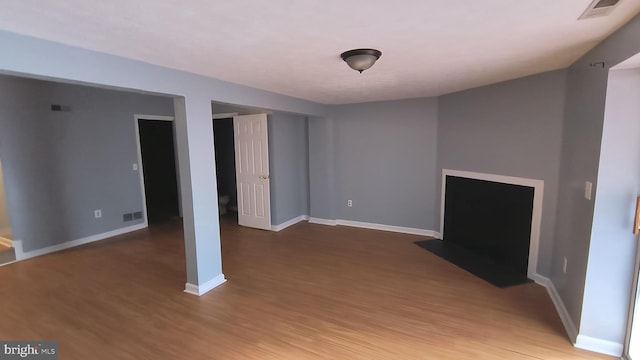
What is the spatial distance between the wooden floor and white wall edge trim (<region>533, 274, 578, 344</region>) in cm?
6

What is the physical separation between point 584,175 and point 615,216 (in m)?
0.38

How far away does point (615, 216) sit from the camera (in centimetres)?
198

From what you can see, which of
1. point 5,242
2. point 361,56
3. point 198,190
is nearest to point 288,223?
point 198,190

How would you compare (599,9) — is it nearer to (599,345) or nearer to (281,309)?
(599,345)

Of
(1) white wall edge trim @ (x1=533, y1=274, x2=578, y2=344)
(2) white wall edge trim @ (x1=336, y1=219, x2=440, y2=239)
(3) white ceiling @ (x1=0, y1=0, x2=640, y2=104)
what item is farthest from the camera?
(2) white wall edge trim @ (x1=336, y1=219, x2=440, y2=239)

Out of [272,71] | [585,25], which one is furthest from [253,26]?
[585,25]

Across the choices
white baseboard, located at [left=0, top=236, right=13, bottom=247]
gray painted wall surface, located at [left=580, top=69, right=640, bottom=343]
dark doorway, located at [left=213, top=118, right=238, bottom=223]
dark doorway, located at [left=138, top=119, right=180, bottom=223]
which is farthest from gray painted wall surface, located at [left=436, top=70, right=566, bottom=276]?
white baseboard, located at [left=0, top=236, right=13, bottom=247]

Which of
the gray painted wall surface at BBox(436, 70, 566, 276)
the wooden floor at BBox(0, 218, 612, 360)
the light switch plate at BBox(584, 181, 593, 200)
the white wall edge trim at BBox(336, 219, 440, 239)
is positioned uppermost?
the gray painted wall surface at BBox(436, 70, 566, 276)

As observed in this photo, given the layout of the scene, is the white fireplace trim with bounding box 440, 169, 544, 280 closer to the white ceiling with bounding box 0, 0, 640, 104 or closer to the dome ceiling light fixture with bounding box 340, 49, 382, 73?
the white ceiling with bounding box 0, 0, 640, 104

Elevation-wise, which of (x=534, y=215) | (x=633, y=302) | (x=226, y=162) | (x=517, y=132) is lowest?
(x=633, y=302)

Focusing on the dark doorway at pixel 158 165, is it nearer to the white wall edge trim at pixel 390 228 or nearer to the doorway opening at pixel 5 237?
the doorway opening at pixel 5 237

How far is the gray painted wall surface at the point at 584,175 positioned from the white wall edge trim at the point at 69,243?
5.93m

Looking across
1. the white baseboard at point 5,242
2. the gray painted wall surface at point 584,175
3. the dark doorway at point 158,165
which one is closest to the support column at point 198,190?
the gray painted wall surface at point 584,175

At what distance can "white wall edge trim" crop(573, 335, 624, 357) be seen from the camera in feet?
6.75
